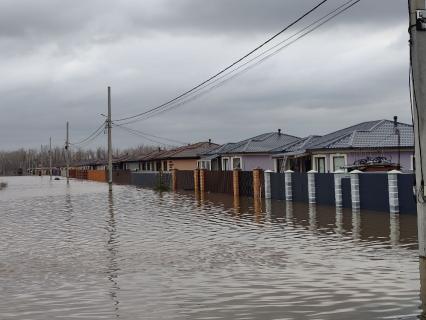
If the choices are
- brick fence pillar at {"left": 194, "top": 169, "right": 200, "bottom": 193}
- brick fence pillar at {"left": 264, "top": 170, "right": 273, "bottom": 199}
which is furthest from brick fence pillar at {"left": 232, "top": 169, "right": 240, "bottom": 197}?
brick fence pillar at {"left": 194, "top": 169, "right": 200, "bottom": 193}

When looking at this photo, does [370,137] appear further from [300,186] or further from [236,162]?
[236,162]

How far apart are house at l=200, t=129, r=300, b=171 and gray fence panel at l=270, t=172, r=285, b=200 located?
14.8 meters

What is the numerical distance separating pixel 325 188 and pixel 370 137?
349 inches

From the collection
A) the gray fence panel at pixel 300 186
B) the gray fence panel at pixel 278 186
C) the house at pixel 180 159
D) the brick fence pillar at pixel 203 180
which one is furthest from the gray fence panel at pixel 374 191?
the house at pixel 180 159

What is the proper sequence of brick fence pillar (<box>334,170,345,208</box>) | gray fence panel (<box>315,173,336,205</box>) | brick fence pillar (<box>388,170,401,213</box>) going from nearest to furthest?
brick fence pillar (<box>388,170,401,213</box>) < brick fence pillar (<box>334,170,345,208</box>) < gray fence panel (<box>315,173,336,205</box>)

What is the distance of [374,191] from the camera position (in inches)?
839

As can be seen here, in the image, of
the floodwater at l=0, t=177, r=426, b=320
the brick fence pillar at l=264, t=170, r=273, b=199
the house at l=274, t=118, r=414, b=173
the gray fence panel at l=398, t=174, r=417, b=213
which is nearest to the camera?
the floodwater at l=0, t=177, r=426, b=320

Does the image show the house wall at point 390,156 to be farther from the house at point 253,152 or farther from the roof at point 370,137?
the house at point 253,152

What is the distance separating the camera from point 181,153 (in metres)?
65.8

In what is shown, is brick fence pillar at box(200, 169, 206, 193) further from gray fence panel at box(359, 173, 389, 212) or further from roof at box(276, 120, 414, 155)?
gray fence panel at box(359, 173, 389, 212)

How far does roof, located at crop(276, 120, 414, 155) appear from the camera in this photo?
31.6 m

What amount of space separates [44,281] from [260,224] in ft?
30.8

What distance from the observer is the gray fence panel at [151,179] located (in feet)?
156

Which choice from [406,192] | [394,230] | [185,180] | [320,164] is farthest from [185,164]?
[394,230]
